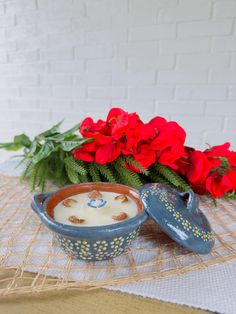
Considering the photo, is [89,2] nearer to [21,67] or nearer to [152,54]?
[152,54]

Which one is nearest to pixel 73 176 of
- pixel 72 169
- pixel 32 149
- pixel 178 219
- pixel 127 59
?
pixel 72 169

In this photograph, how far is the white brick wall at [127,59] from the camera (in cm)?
119

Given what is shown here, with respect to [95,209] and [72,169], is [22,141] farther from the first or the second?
[95,209]

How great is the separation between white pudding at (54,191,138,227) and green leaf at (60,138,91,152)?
0.11 metres

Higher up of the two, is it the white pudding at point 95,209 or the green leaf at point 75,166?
the green leaf at point 75,166

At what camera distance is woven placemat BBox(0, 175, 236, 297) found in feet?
0.95

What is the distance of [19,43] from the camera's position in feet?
5.02

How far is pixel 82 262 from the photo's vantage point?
0.32 meters

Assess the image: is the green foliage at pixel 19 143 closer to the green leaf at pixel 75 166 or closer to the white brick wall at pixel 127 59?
the green leaf at pixel 75 166

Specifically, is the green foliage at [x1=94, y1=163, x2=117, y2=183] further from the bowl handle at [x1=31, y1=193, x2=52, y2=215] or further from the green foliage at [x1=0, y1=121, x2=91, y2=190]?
the bowl handle at [x1=31, y1=193, x2=52, y2=215]

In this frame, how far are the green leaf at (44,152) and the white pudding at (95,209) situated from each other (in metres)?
0.14

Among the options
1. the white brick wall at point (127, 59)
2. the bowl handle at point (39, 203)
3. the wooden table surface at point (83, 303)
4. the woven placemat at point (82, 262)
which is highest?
the white brick wall at point (127, 59)

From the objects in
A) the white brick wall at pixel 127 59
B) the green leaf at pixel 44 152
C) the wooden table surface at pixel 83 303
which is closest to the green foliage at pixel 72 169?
the green leaf at pixel 44 152

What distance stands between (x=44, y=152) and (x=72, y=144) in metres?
0.06
